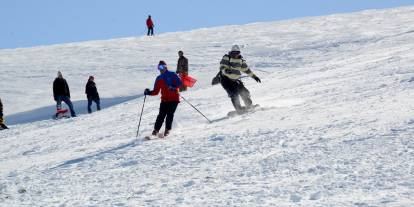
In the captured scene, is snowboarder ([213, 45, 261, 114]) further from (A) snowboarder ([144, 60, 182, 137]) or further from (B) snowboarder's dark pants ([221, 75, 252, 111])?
(A) snowboarder ([144, 60, 182, 137])

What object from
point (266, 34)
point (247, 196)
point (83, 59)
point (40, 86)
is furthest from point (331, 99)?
point (266, 34)

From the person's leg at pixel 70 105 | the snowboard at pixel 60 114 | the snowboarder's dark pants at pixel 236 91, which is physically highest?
the snowboarder's dark pants at pixel 236 91

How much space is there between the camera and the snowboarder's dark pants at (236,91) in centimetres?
1276

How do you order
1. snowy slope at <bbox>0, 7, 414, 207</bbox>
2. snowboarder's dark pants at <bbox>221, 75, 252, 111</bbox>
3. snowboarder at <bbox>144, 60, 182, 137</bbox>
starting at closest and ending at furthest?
snowy slope at <bbox>0, 7, 414, 207</bbox> → snowboarder at <bbox>144, 60, 182, 137</bbox> → snowboarder's dark pants at <bbox>221, 75, 252, 111</bbox>

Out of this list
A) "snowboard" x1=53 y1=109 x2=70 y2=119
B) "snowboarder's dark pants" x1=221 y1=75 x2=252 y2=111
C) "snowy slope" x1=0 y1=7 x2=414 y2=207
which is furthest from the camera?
"snowboard" x1=53 y1=109 x2=70 y2=119

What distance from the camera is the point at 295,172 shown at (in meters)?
7.38

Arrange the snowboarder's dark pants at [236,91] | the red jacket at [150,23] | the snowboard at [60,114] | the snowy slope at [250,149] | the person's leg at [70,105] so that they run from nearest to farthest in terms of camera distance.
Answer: the snowy slope at [250,149] → the snowboarder's dark pants at [236,91] → the person's leg at [70,105] → the snowboard at [60,114] → the red jacket at [150,23]

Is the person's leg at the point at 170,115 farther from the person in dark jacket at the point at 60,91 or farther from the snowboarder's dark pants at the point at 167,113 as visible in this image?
the person in dark jacket at the point at 60,91

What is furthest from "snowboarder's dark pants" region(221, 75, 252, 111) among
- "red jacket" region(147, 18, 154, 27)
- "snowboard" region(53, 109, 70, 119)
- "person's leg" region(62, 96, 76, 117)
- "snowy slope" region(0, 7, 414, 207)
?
"red jacket" region(147, 18, 154, 27)

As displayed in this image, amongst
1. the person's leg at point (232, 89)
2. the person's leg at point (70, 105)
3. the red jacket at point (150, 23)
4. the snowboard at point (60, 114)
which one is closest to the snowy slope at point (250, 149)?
the person's leg at point (232, 89)

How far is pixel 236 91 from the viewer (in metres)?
12.9

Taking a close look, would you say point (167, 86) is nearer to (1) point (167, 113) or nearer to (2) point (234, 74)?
(1) point (167, 113)

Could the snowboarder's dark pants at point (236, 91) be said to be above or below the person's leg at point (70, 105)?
above

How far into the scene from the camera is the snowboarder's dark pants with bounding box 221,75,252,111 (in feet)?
41.9
